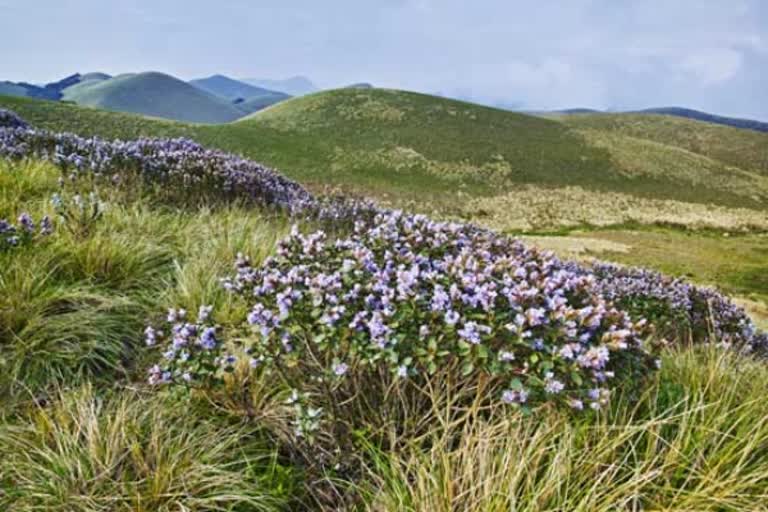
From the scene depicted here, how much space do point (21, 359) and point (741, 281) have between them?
2010cm

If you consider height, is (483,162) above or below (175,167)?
above

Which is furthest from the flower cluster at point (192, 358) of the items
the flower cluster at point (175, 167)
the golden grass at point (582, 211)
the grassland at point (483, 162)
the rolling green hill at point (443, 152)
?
the rolling green hill at point (443, 152)

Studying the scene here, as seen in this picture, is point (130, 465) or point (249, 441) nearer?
point (130, 465)

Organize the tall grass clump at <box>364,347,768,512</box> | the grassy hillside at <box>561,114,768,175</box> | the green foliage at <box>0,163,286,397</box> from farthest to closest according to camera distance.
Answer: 1. the grassy hillside at <box>561,114,768,175</box>
2. the green foliage at <box>0,163,286,397</box>
3. the tall grass clump at <box>364,347,768,512</box>

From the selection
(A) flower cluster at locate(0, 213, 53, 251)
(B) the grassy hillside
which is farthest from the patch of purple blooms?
(B) the grassy hillside

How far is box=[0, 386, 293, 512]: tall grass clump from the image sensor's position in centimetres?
226

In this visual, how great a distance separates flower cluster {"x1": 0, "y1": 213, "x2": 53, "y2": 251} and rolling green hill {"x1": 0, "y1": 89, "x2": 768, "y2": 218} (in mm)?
33689

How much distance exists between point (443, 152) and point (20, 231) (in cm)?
5826

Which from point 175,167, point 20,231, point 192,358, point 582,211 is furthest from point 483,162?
point 192,358

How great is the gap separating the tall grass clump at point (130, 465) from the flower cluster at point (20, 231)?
1.91m

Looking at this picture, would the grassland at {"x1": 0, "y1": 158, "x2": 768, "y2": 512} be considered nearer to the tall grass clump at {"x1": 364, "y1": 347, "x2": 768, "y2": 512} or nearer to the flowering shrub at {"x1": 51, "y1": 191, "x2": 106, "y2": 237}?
the tall grass clump at {"x1": 364, "y1": 347, "x2": 768, "y2": 512}

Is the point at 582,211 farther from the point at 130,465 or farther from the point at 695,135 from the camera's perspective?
the point at 695,135

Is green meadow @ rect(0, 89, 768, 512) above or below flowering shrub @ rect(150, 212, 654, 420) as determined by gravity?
below

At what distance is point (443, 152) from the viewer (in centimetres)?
6053
